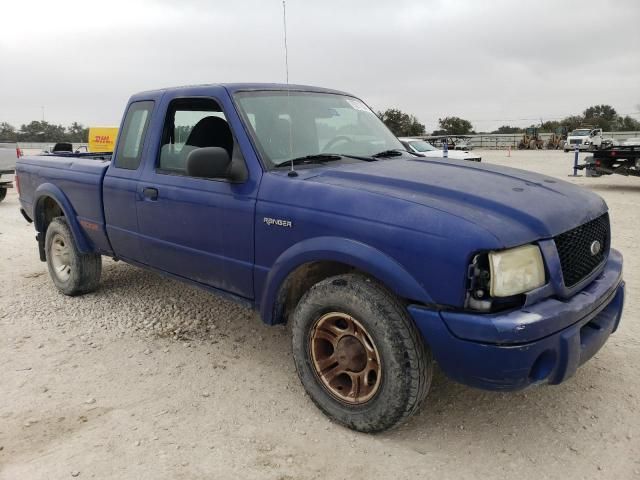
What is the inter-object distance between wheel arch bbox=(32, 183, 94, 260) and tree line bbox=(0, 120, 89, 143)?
36634 mm

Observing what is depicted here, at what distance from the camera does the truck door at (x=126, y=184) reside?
13.4ft

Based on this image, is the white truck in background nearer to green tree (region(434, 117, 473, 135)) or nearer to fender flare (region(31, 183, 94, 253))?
green tree (region(434, 117, 473, 135))

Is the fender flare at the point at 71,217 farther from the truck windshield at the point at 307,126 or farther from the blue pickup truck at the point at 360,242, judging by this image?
the truck windshield at the point at 307,126

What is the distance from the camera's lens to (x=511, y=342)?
2320 mm

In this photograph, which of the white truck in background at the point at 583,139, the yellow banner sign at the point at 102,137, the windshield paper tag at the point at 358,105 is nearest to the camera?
the windshield paper tag at the point at 358,105

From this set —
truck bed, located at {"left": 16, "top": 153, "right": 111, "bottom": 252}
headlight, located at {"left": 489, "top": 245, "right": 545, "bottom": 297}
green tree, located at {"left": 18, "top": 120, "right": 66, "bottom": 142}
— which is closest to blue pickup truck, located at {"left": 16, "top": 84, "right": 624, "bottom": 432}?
headlight, located at {"left": 489, "top": 245, "right": 545, "bottom": 297}

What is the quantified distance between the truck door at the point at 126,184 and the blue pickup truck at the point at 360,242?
17 millimetres

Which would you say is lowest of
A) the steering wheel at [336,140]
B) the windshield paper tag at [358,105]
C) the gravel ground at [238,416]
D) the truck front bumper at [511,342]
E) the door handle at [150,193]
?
the gravel ground at [238,416]

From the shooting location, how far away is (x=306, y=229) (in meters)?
2.86

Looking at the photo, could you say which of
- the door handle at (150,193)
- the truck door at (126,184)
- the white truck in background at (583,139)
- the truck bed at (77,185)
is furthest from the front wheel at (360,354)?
the white truck in background at (583,139)

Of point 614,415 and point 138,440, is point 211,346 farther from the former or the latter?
point 614,415

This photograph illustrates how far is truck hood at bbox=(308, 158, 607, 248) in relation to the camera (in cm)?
247

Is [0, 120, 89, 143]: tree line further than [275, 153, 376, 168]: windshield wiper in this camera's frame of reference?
Yes

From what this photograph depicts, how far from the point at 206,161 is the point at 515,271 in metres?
1.80
